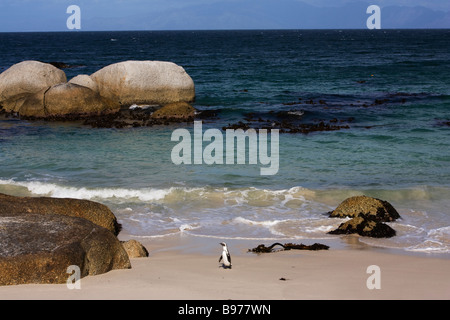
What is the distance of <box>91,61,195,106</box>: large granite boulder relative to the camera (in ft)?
87.8

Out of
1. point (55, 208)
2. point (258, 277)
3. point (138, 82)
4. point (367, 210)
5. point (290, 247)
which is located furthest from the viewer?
point (138, 82)

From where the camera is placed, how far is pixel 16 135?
71.9 feet

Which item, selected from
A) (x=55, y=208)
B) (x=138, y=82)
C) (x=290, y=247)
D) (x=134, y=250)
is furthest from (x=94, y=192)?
(x=138, y=82)

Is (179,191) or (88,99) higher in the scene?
(88,99)

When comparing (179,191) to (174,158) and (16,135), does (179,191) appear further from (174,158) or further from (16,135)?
(16,135)

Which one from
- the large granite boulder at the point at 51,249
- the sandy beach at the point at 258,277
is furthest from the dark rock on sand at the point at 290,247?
the large granite boulder at the point at 51,249

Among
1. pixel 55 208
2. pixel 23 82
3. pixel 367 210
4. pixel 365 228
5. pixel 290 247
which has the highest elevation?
pixel 23 82

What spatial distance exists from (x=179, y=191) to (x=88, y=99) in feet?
41.3

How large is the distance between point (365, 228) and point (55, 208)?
536 cm

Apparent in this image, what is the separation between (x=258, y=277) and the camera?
8188mm

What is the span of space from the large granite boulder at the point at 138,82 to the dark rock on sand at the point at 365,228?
17.3 meters

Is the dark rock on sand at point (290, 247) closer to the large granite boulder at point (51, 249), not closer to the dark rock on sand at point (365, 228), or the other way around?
the dark rock on sand at point (365, 228)

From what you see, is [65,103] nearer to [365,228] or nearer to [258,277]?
[365,228]
